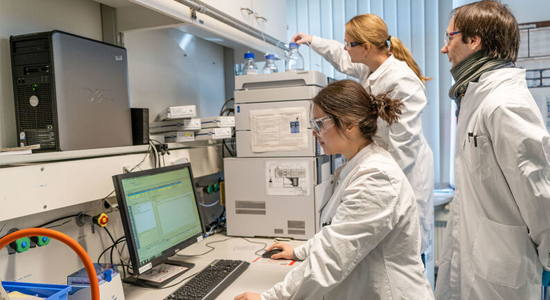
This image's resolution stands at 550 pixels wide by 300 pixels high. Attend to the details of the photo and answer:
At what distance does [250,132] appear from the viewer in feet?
5.77

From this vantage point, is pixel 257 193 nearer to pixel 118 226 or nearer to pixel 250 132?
pixel 250 132

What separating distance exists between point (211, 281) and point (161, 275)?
8.0 inches

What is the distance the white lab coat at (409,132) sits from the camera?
161 centimetres

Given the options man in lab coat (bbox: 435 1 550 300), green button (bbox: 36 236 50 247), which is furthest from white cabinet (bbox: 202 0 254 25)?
green button (bbox: 36 236 50 247)

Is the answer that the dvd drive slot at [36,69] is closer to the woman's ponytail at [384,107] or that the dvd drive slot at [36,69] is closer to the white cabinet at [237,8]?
the white cabinet at [237,8]

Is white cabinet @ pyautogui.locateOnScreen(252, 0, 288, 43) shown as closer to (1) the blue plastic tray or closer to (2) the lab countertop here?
(2) the lab countertop

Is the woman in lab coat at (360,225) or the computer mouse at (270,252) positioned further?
the computer mouse at (270,252)

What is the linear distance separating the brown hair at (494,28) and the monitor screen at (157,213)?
114 centimetres

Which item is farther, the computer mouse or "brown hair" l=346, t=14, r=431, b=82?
"brown hair" l=346, t=14, r=431, b=82

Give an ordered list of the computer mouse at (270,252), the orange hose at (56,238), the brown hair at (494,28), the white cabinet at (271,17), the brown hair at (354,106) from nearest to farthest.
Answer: the orange hose at (56,238) < the brown hair at (354,106) < the brown hair at (494,28) < the computer mouse at (270,252) < the white cabinet at (271,17)

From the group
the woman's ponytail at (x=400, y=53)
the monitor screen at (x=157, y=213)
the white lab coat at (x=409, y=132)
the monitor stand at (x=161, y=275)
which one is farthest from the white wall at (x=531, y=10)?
the monitor stand at (x=161, y=275)

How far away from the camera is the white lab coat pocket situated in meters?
1.19

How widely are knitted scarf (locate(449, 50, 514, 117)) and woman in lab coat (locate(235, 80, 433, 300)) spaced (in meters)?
0.43

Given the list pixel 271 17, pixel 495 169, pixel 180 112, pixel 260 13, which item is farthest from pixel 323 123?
A: pixel 271 17
